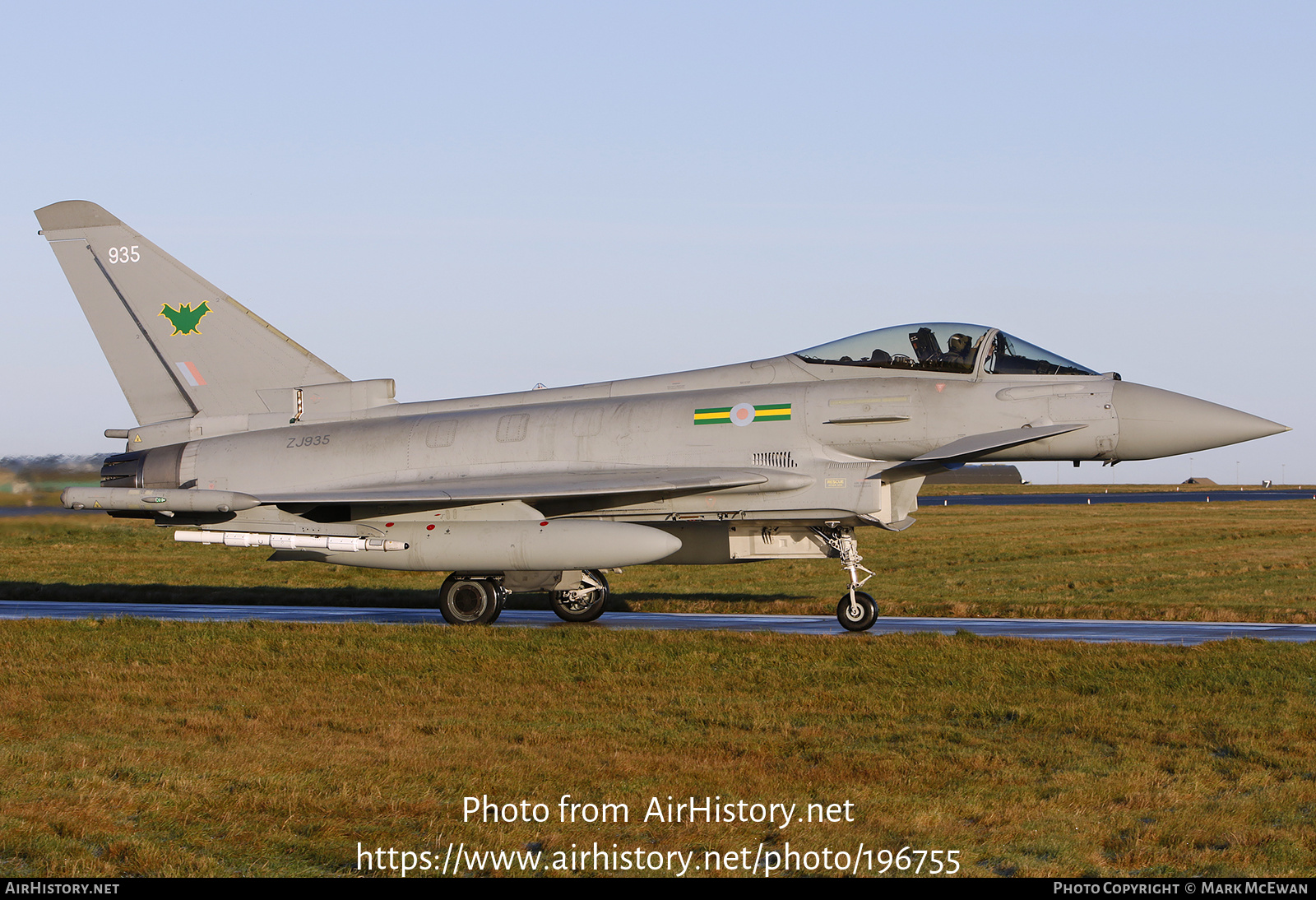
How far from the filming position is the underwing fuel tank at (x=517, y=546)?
47.1ft

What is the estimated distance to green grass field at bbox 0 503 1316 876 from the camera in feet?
18.7

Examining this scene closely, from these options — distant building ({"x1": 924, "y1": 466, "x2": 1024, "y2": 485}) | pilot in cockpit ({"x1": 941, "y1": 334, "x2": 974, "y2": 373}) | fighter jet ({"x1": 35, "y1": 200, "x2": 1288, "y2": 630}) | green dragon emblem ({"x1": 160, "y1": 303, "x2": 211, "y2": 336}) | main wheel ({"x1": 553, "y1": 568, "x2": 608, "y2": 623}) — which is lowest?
main wheel ({"x1": 553, "y1": 568, "x2": 608, "y2": 623})

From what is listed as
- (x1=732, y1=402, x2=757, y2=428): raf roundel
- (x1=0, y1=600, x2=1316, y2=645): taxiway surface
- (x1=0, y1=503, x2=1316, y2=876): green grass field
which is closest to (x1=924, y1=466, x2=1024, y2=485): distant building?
(x1=0, y1=600, x2=1316, y2=645): taxiway surface

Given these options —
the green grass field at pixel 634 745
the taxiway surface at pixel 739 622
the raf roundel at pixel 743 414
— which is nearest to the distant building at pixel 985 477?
the taxiway surface at pixel 739 622

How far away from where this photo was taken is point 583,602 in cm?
1694

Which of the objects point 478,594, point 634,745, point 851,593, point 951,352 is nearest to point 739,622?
point 851,593

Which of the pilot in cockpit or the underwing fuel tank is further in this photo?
the underwing fuel tank

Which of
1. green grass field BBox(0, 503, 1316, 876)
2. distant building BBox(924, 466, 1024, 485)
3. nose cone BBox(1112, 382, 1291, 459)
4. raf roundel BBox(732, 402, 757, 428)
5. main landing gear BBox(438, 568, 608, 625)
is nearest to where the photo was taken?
green grass field BBox(0, 503, 1316, 876)

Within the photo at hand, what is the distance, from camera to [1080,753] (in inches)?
304

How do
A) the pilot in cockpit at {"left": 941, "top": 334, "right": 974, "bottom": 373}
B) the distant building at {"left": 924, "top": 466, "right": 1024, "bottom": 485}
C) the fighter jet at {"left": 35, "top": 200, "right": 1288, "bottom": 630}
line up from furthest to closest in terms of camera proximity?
the distant building at {"left": 924, "top": 466, "right": 1024, "bottom": 485} → the pilot in cockpit at {"left": 941, "top": 334, "right": 974, "bottom": 373} → the fighter jet at {"left": 35, "top": 200, "right": 1288, "bottom": 630}

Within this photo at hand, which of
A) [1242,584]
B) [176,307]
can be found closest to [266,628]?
[176,307]

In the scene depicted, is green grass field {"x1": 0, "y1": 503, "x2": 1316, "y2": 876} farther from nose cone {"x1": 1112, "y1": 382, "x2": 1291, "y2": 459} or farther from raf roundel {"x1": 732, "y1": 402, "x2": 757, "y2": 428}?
raf roundel {"x1": 732, "y1": 402, "x2": 757, "y2": 428}

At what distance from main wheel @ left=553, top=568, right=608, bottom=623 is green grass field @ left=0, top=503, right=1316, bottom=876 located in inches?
119

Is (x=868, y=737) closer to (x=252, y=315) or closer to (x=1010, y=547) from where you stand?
(x=252, y=315)
